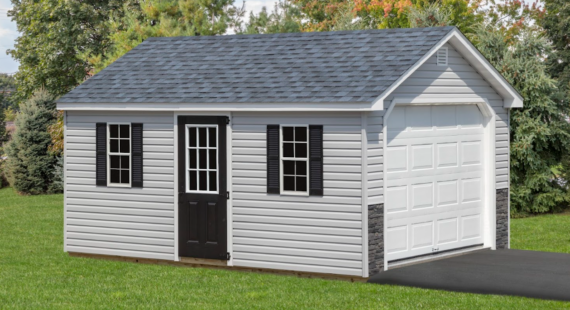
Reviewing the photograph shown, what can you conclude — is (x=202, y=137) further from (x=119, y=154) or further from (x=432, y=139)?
(x=432, y=139)

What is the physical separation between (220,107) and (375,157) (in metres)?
2.50

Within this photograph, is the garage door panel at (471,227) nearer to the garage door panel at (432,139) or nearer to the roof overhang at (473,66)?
the garage door panel at (432,139)

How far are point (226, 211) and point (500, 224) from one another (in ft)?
16.1

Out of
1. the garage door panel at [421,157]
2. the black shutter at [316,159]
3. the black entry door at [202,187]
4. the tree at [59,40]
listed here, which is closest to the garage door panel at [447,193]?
the garage door panel at [421,157]

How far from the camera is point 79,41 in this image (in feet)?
128

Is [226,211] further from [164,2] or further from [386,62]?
[164,2]

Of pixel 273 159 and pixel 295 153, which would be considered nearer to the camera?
pixel 295 153

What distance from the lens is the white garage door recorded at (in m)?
13.8

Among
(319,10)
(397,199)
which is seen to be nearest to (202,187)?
(397,199)

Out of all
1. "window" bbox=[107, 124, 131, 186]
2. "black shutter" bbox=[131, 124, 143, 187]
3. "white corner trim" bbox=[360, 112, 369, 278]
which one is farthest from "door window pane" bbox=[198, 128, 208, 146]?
"white corner trim" bbox=[360, 112, 369, 278]

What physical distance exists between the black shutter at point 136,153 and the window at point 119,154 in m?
0.11

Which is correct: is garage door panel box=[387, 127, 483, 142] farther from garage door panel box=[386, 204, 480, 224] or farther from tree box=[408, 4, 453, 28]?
tree box=[408, 4, 453, 28]

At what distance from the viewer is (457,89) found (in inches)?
579

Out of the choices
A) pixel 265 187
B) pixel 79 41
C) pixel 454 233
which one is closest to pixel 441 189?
pixel 454 233
